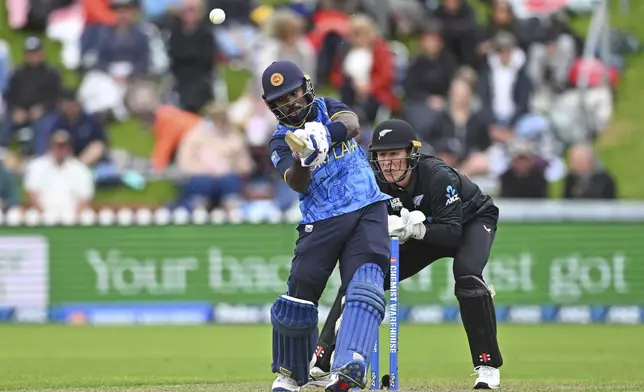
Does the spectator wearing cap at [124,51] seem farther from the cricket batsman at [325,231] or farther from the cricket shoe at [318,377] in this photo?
the cricket batsman at [325,231]

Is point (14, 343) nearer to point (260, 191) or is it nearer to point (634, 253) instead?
point (260, 191)

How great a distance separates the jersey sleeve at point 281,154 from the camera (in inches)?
310

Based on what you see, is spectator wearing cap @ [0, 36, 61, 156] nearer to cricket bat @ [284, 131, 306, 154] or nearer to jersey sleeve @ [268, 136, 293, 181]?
jersey sleeve @ [268, 136, 293, 181]

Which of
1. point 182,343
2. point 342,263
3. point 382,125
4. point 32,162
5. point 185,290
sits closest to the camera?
point 342,263

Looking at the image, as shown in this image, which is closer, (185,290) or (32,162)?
(185,290)

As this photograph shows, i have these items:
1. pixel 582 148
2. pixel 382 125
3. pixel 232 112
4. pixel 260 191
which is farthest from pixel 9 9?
pixel 382 125

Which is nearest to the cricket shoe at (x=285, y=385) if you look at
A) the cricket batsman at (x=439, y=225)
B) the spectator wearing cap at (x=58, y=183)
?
the cricket batsman at (x=439, y=225)

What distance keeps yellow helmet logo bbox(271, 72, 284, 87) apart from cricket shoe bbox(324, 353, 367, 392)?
173cm

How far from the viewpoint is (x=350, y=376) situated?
24.6ft

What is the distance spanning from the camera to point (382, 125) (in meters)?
8.85

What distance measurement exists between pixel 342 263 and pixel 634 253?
408 inches

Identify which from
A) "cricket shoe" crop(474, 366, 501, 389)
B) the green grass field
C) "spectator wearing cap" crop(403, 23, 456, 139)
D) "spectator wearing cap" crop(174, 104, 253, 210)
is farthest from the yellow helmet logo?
"spectator wearing cap" crop(403, 23, 456, 139)

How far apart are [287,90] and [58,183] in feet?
36.9

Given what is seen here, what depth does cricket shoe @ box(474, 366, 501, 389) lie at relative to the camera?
8781mm
